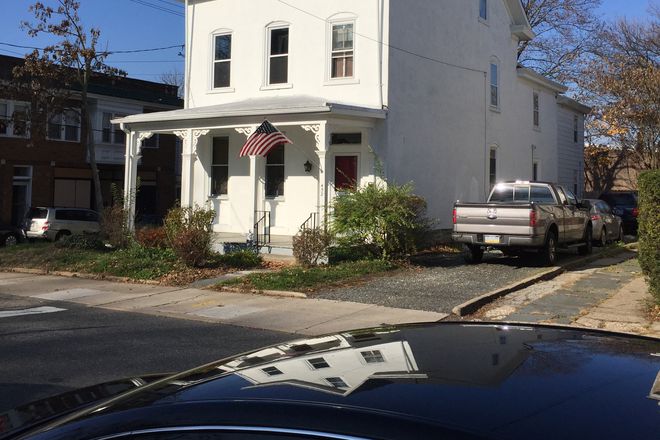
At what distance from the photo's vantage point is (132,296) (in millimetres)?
11867

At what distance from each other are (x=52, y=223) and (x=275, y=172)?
11135 millimetres

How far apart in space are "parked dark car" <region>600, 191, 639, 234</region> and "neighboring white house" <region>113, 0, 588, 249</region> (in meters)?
7.14

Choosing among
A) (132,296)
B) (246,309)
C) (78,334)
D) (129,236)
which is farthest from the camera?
(129,236)

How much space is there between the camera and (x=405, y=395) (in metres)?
1.81

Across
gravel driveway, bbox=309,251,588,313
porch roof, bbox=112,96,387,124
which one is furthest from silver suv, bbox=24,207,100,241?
gravel driveway, bbox=309,251,588,313

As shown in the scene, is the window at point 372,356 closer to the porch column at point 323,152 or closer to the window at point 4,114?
the porch column at point 323,152

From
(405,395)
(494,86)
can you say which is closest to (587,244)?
(494,86)

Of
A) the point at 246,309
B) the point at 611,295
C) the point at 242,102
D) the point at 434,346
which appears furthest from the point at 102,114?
the point at 434,346

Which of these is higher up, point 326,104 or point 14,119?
point 14,119

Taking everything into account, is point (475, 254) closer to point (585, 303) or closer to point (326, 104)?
point (585, 303)

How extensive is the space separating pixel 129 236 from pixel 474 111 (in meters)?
12.3

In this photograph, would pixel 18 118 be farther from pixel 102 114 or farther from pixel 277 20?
pixel 277 20

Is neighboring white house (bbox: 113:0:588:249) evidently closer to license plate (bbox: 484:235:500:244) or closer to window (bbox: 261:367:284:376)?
license plate (bbox: 484:235:500:244)

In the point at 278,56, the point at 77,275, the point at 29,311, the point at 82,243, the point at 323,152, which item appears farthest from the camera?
the point at 278,56
